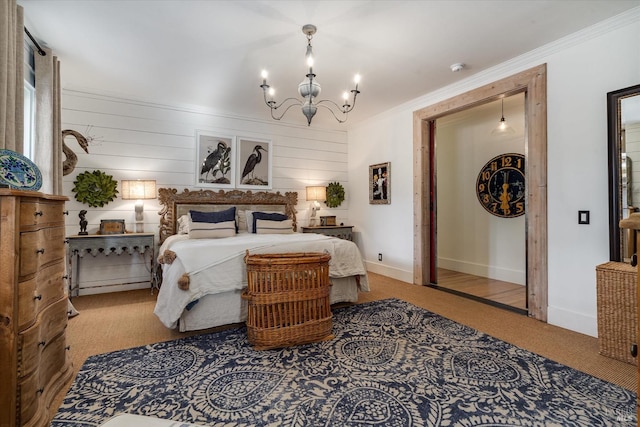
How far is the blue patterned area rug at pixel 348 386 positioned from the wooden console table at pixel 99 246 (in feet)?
6.14

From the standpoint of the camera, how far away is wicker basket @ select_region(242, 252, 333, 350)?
240 centimetres

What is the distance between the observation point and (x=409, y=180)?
15.2 feet

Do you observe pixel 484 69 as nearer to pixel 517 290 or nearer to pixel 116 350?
pixel 517 290

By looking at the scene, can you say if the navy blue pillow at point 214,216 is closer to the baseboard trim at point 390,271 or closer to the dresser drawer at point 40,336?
the dresser drawer at point 40,336

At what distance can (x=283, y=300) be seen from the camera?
243 centimetres

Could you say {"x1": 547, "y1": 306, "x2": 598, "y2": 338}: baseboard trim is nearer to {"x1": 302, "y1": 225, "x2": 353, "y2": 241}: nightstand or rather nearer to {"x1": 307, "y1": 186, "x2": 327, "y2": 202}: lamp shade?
{"x1": 302, "y1": 225, "x2": 353, "y2": 241}: nightstand

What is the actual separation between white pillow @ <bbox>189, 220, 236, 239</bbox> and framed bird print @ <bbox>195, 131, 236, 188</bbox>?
40.4 inches

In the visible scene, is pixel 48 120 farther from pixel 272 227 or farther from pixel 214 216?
pixel 272 227

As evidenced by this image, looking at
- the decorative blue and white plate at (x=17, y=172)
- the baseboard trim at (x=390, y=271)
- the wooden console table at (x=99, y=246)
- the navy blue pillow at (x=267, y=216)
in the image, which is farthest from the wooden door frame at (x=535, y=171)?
the wooden console table at (x=99, y=246)

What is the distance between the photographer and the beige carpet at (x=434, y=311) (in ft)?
7.21

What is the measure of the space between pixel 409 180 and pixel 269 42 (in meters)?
2.75

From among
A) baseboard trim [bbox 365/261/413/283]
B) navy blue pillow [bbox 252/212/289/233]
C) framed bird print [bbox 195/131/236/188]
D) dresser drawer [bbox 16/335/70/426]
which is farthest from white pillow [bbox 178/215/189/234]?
baseboard trim [bbox 365/261/413/283]

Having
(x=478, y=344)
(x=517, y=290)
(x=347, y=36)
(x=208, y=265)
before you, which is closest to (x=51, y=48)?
(x=208, y=265)

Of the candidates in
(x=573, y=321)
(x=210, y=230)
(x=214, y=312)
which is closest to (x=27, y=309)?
(x=214, y=312)
